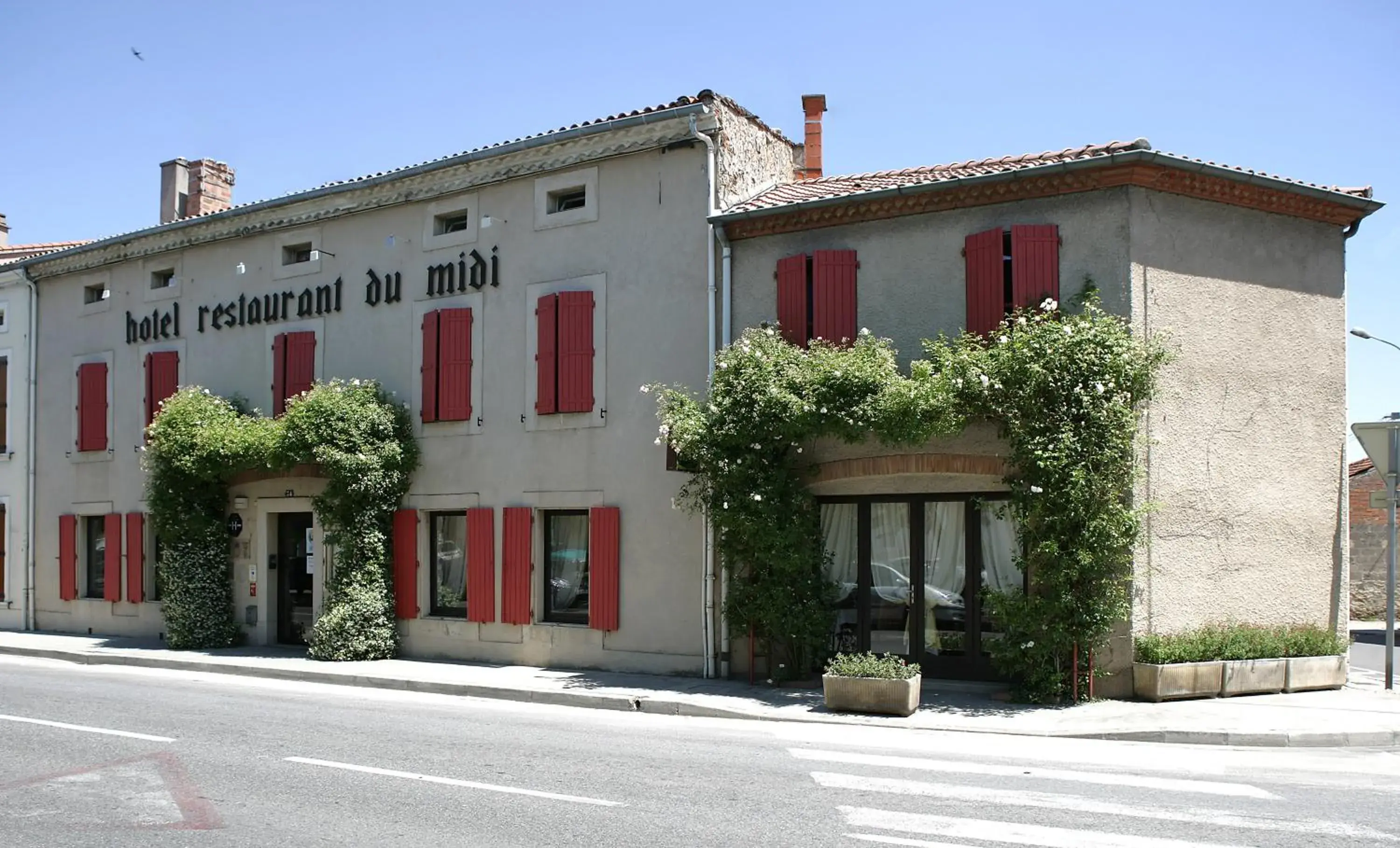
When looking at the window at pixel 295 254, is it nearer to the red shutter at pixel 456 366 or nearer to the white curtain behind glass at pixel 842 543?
the red shutter at pixel 456 366

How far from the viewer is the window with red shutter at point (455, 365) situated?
52.1 feet

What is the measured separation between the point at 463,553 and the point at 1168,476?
9.62 meters

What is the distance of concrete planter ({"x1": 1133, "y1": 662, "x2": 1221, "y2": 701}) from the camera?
11328mm

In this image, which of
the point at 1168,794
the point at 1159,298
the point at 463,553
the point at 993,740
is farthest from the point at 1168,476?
the point at 463,553

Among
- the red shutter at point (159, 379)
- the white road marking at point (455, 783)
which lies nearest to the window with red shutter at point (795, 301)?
the white road marking at point (455, 783)

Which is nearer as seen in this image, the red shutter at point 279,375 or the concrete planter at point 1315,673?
the concrete planter at point 1315,673

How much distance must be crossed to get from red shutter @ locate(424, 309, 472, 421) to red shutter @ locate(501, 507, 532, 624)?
1.77 metres

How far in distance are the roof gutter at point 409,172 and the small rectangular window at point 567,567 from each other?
16.7 feet

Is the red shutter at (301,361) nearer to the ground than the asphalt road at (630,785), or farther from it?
farther from it

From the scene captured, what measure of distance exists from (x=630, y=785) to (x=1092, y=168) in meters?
8.05

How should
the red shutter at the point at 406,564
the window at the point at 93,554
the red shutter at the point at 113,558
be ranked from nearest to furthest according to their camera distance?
1. the red shutter at the point at 406,564
2. the red shutter at the point at 113,558
3. the window at the point at 93,554

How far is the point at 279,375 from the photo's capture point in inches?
699

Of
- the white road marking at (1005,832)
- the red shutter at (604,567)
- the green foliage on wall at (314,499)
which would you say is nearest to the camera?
the white road marking at (1005,832)

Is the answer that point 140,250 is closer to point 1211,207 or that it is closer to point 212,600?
point 212,600
